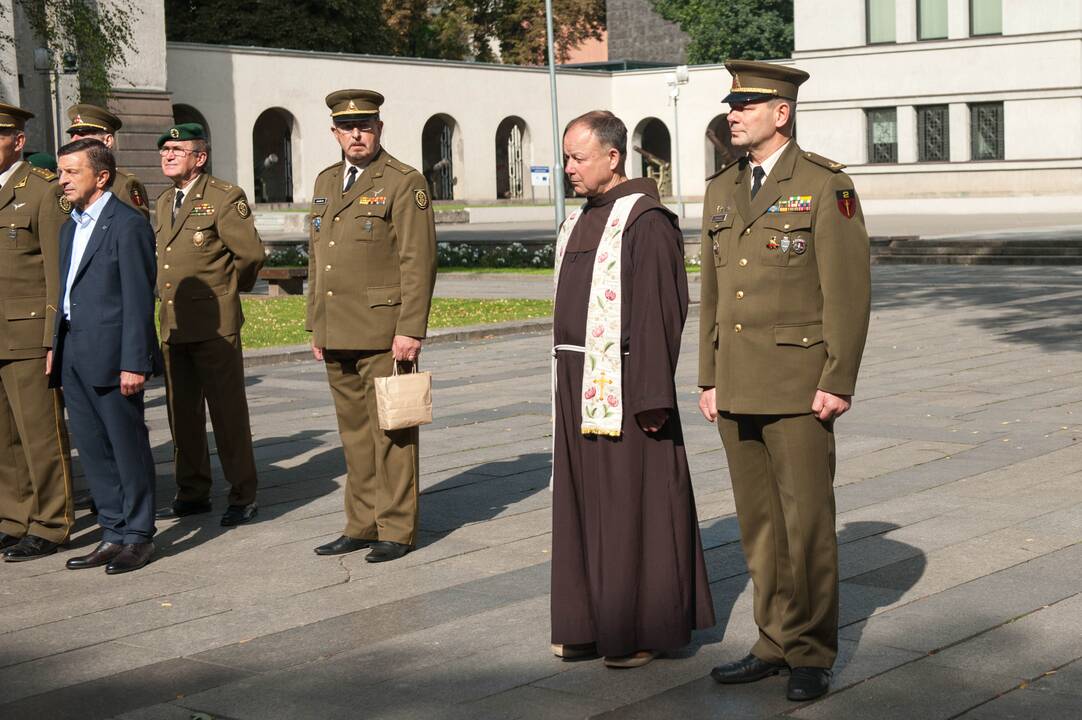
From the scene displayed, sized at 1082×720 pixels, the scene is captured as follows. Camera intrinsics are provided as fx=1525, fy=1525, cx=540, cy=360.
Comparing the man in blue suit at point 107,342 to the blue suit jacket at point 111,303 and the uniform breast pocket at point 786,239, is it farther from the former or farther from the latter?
the uniform breast pocket at point 786,239

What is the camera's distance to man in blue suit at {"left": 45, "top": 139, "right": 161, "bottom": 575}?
6.80 metres

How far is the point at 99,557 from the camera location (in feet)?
22.5

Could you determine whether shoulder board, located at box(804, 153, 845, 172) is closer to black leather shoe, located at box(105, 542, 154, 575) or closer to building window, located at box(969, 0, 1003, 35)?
black leather shoe, located at box(105, 542, 154, 575)

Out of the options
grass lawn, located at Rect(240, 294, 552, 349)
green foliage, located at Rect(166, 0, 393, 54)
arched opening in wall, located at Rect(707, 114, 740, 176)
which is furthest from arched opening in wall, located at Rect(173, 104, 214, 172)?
grass lawn, located at Rect(240, 294, 552, 349)

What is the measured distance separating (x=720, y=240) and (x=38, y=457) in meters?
3.85

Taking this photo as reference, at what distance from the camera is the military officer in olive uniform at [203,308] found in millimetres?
7824

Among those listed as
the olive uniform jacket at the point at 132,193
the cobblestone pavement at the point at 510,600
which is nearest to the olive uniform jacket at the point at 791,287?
the cobblestone pavement at the point at 510,600

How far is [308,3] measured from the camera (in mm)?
53500

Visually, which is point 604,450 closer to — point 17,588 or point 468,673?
point 468,673

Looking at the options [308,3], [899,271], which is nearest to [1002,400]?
[899,271]

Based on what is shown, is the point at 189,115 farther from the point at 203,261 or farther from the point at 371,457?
the point at 371,457

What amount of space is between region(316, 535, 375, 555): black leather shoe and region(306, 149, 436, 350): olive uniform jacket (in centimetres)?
89

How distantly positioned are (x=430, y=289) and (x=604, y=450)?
1.97 meters

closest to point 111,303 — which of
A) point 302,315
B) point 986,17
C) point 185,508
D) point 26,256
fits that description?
point 26,256
